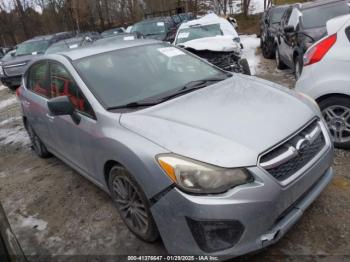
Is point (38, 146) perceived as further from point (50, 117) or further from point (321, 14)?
point (321, 14)

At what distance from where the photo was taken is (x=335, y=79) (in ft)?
12.9

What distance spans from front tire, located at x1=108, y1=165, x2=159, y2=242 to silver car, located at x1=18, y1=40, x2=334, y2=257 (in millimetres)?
12

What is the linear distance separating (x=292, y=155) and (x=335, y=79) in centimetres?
194

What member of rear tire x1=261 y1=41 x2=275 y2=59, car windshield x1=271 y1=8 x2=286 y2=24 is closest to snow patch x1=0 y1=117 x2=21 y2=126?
rear tire x1=261 y1=41 x2=275 y2=59

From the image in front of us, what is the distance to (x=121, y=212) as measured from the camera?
125 inches

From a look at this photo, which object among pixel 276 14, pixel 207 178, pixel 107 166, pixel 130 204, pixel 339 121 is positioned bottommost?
pixel 130 204

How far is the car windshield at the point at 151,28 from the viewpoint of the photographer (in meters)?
14.0

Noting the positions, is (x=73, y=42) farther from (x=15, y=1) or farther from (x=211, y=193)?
(x=15, y=1)

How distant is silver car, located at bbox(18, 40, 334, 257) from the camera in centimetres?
226

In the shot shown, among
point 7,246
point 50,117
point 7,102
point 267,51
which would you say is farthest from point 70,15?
point 7,246

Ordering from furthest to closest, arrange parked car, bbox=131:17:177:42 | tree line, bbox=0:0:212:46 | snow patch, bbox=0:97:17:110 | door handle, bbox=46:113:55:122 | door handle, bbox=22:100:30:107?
tree line, bbox=0:0:212:46
parked car, bbox=131:17:177:42
snow patch, bbox=0:97:17:110
door handle, bbox=22:100:30:107
door handle, bbox=46:113:55:122

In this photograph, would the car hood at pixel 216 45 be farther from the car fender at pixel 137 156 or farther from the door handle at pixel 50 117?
the car fender at pixel 137 156

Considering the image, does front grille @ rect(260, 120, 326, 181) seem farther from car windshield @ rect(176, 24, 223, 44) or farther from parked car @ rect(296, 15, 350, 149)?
car windshield @ rect(176, 24, 223, 44)

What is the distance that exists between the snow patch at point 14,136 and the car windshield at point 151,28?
7.67m
